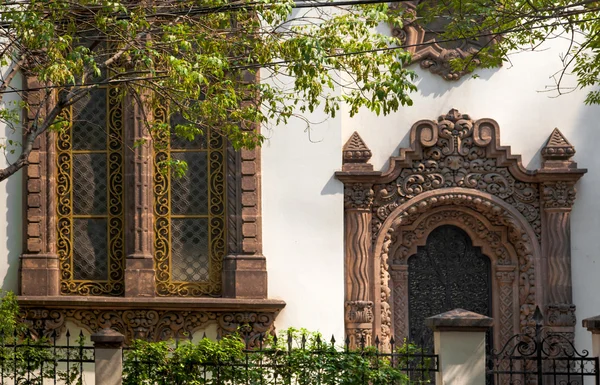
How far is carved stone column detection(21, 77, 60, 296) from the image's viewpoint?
1628cm

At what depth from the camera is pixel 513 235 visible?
16719 mm

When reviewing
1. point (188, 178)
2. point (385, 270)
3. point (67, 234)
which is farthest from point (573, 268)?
point (67, 234)

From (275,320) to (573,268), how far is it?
4.16 metres

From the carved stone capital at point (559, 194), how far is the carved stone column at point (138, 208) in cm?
547

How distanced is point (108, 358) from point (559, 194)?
22.4 ft

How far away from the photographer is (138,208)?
16.4m

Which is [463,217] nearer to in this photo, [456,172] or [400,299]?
[456,172]

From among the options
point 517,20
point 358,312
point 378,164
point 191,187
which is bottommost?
point 358,312

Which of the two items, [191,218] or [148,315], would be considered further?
[191,218]

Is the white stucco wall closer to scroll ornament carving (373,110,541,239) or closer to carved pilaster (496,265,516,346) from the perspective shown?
scroll ornament carving (373,110,541,239)

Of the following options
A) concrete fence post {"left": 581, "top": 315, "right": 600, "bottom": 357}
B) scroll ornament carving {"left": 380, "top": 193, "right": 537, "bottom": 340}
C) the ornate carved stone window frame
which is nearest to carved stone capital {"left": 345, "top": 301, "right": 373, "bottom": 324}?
scroll ornament carving {"left": 380, "top": 193, "right": 537, "bottom": 340}

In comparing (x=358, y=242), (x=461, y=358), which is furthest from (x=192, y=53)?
(x=358, y=242)

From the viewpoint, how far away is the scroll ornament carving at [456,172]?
1658 cm

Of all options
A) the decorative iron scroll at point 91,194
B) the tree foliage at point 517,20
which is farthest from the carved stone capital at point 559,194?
the decorative iron scroll at point 91,194
